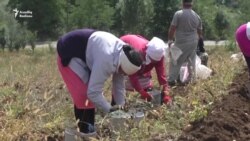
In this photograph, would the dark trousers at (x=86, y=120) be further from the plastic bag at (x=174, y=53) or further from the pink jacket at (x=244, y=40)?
the plastic bag at (x=174, y=53)

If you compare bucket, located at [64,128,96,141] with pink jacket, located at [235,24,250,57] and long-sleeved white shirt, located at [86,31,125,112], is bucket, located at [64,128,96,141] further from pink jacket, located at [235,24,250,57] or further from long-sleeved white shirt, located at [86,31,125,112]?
pink jacket, located at [235,24,250,57]

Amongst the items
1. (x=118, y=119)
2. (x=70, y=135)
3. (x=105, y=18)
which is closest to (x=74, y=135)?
(x=70, y=135)

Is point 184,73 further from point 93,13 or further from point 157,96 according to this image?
point 93,13

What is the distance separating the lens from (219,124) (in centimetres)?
509

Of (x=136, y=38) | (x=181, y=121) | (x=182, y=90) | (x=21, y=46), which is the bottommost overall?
(x=21, y=46)

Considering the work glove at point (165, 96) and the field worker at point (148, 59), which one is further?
the work glove at point (165, 96)

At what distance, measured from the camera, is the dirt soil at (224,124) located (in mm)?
4762

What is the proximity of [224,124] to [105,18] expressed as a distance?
33283mm

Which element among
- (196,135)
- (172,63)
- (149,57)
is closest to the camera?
(196,135)

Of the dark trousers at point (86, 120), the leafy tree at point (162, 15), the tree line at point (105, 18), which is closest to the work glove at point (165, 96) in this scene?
the dark trousers at point (86, 120)

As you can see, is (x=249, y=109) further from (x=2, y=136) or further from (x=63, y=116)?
(x=2, y=136)

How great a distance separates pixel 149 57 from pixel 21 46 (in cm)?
2843

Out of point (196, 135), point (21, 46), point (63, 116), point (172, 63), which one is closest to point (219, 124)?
point (196, 135)

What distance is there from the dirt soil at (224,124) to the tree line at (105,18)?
21932 millimetres
